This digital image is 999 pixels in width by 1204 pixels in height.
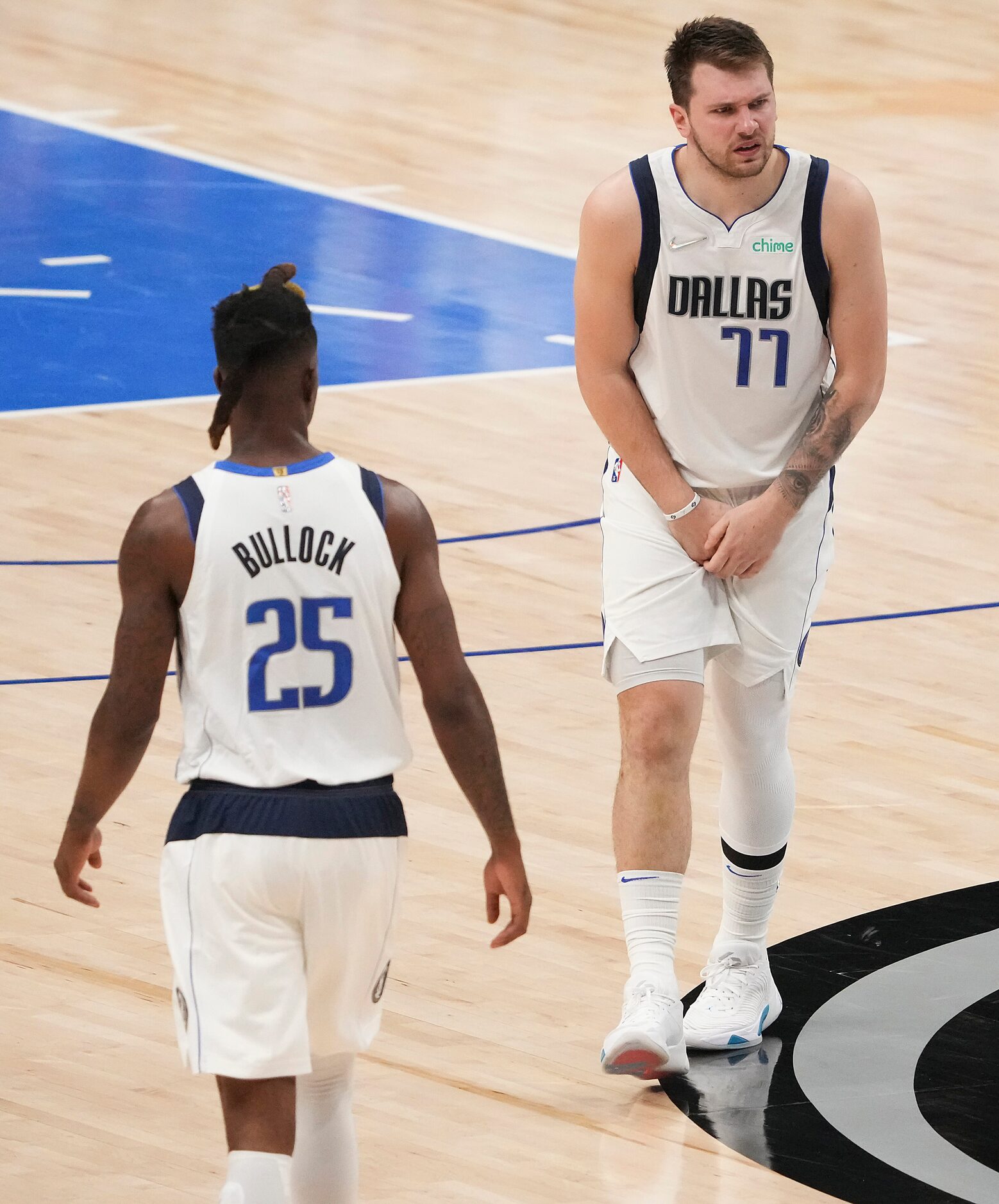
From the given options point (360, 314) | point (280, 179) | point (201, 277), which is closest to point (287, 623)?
point (360, 314)

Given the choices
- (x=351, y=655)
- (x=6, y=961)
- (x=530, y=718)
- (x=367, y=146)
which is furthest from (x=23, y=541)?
(x=367, y=146)

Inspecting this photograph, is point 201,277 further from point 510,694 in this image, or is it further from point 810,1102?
point 810,1102

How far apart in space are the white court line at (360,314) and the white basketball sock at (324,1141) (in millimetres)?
8136

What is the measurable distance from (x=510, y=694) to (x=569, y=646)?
485 millimetres

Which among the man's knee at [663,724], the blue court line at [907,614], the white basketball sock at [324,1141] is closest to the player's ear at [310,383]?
the white basketball sock at [324,1141]

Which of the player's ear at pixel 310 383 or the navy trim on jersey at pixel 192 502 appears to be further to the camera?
the player's ear at pixel 310 383

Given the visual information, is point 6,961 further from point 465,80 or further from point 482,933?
point 465,80

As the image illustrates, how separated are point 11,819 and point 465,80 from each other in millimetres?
11472

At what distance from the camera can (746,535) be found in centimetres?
475

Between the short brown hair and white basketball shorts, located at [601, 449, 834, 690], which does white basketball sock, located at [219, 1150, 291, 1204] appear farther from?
the short brown hair

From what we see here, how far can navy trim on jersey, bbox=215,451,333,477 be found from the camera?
353 cm

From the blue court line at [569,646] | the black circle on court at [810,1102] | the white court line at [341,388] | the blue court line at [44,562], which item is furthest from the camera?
the white court line at [341,388]

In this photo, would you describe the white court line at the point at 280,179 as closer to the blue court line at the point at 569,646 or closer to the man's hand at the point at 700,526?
the blue court line at the point at 569,646

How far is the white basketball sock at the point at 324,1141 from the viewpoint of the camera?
3645mm
